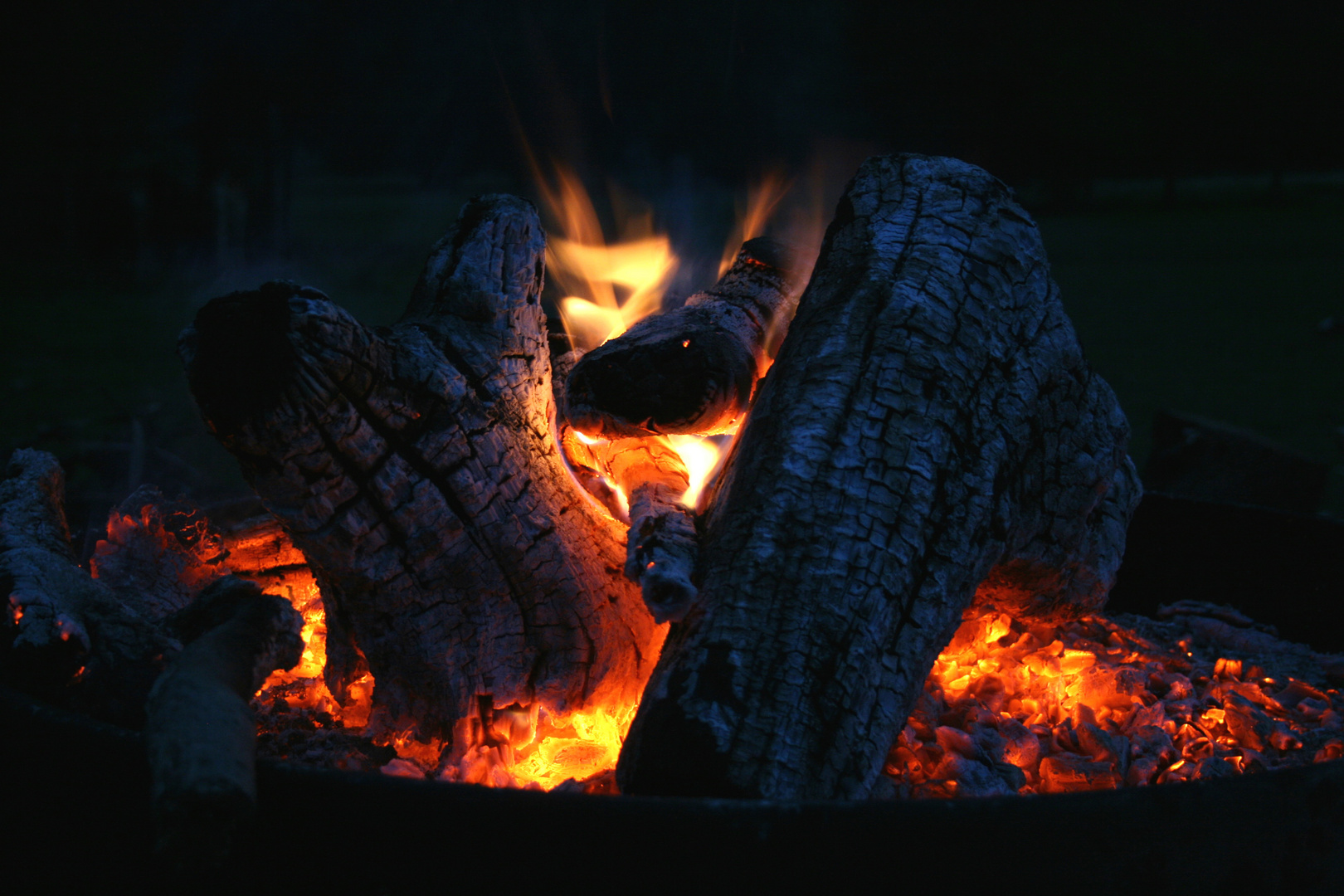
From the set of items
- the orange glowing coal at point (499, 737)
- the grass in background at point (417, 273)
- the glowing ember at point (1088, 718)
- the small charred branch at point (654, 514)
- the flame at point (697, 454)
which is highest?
the small charred branch at point (654, 514)

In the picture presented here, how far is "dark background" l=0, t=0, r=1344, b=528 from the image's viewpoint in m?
4.09

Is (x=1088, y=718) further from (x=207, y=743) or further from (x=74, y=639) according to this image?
(x=74, y=639)

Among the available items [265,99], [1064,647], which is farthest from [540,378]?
[265,99]

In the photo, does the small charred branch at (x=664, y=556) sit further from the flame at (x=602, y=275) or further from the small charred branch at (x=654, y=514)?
the flame at (x=602, y=275)

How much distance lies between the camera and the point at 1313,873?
0.79 metres

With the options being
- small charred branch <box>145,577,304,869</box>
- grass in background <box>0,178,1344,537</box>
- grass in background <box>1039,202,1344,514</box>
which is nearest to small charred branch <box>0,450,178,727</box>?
small charred branch <box>145,577,304,869</box>

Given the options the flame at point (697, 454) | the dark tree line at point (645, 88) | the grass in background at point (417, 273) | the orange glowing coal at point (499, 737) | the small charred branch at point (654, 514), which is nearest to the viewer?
the small charred branch at point (654, 514)

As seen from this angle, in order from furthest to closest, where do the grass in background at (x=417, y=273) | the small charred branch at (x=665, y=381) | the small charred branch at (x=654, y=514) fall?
1. the grass in background at (x=417, y=273)
2. the small charred branch at (x=665, y=381)
3. the small charred branch at (x=654, y=514)

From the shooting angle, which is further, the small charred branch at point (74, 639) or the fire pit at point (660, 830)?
the small charred branch at point (74, 639)

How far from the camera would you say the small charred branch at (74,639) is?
1010 millimetres

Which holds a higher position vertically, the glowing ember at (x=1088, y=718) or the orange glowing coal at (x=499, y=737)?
the glowing ember at (x=1088, y=718)

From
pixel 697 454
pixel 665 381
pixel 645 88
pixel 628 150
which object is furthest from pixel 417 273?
pixel 665 381

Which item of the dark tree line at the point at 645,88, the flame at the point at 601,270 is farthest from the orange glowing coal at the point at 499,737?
the dark tree line at the point at 645,88

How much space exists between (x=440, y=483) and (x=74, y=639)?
481 mm
